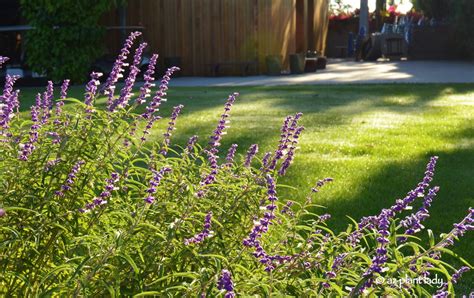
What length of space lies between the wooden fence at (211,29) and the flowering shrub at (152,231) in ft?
57.4

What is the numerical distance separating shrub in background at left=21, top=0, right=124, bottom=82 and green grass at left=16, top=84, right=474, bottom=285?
1648 mm

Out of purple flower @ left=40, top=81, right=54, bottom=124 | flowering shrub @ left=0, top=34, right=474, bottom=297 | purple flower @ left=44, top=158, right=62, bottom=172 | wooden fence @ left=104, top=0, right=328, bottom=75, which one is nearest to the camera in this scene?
flowering shrub @ left=0, top=34, right=474, bottom=297

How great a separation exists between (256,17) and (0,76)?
241 inches

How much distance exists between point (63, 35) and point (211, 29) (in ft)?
15.3

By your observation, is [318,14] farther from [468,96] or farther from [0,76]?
[468,96]

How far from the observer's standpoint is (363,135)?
29.1 feet

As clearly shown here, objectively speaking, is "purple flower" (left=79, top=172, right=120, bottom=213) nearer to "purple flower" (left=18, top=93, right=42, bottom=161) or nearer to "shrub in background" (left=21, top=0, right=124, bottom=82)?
"purple flower" (left=18, top=93, right=42, bottom=161)

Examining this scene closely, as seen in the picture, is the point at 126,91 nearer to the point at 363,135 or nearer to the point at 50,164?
the point at 50,164

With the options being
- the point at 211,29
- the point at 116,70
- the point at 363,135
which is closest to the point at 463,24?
the point at 211,29

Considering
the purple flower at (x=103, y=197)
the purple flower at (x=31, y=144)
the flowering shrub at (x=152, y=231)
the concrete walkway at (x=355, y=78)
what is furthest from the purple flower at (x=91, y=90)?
the concrete walkway at (x=355, y=78)

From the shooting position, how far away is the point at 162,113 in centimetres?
1140

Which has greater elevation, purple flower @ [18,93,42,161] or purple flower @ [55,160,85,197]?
purple flower @ [18,93,42,161]

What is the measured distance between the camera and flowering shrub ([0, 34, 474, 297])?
240 centimetres

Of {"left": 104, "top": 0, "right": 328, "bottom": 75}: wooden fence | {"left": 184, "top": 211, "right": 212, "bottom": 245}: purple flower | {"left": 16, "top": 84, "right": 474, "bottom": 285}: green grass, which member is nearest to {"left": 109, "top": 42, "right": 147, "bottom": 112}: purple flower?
{"left": 184, "top": 211, "right": 212, "bottom": 245}: purple flower
